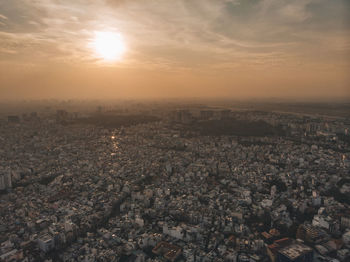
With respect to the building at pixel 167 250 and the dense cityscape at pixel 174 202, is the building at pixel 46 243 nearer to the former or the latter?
the dense cityscape at pixel 174 202

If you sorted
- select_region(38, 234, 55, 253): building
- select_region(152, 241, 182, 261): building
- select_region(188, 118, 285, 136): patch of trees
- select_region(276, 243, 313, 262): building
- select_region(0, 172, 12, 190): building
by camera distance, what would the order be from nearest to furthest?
1. select_region(276, 243, 313, 262): building
2. select_region(152, 241, 182, 261): building
3. select_region(38, 234, 55, 253): building
4. select_region(0, 172, 12, 190): building
5. select_region(188, 118, 285, 136): patch of trees

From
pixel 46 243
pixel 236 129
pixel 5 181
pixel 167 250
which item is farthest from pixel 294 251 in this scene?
pixel 236 129

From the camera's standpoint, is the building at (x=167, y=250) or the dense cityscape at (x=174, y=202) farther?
the dense cityscape at (x=174, y=202)

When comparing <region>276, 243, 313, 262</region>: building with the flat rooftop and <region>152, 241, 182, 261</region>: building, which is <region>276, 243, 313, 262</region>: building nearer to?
the flat rooftop

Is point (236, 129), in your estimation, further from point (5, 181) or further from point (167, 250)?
point (5, 181)

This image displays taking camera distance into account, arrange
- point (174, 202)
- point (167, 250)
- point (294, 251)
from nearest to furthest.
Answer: point (294, 251) < point (167, 250) < point (174, 202)

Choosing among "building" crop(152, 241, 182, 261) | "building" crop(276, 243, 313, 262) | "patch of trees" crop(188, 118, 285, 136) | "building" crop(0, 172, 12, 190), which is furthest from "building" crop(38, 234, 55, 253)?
"patch of trees" crop(188, 118, 285, 136)

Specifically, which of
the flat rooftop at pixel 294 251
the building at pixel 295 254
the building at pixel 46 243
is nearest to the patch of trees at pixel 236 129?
the flat rooftop at pixel 294 251

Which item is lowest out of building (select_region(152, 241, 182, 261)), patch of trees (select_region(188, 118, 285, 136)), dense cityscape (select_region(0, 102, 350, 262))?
building (select_region(152, 241, 182, 261))

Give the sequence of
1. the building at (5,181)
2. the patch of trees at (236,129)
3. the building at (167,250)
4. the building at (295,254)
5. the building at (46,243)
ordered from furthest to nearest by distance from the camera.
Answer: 1. the patch of trees at (236,129)
2. the building at (5,181)
3. the building at (46,243)
4. the building at (167,250)
5. the building at (295,254)
